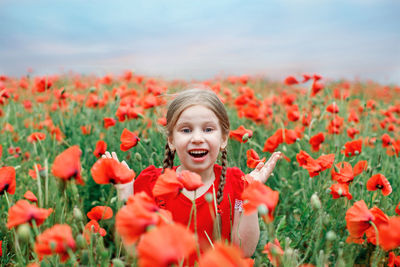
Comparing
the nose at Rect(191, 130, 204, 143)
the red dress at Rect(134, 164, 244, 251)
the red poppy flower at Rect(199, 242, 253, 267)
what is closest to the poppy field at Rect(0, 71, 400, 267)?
the red poppy flower at Rect(199, 242, 253, 267)

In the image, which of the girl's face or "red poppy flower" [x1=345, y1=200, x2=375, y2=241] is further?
the girl's face

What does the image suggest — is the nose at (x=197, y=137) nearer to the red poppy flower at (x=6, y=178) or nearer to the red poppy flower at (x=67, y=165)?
the red poppy flower at (x=67, y=165)

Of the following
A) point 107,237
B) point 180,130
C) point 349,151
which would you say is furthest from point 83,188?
point 349,151

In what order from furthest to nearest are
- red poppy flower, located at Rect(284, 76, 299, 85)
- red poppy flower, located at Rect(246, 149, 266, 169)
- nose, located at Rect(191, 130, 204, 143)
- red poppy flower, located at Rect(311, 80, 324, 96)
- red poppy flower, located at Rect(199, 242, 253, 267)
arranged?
red poppy flower, located at Rect(284, 76, 299, 85) < red poppy flower, located at Rect(311, 80, 324, 96) < red poppy flower, located at Rect(246, 149, 266, 169) < nose, located at Rect(191, 130, 204, 143) < red poppy flower, located at Rect(199, 242, 253, 267)

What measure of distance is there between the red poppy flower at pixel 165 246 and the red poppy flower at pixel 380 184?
3.83 ft

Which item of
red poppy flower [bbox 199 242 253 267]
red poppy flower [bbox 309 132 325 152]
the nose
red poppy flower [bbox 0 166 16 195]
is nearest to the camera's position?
red poppy flower [bbox 199 242 253 267]

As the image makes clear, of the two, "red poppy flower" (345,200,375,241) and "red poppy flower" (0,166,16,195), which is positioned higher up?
"red poppy flower" (0,166,16,195)

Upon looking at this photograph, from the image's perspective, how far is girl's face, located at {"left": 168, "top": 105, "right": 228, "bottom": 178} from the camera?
157 centimetres

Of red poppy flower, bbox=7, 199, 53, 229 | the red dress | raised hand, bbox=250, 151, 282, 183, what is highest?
red poppy flower, bbox=7, 199, 53, 229

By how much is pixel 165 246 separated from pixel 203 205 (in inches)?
35.6

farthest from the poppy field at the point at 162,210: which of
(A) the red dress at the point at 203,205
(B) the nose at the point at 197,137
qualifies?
(B) the nose at the point at 197,137

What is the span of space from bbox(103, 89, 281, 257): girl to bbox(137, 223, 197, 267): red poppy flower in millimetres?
788

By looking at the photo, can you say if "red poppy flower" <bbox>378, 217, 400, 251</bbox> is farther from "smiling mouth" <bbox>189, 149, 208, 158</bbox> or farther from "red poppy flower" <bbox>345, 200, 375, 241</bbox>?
"smiling mouth" <bbox>189, 149, 208, 158</bbox>

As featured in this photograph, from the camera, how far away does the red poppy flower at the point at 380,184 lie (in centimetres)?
162
